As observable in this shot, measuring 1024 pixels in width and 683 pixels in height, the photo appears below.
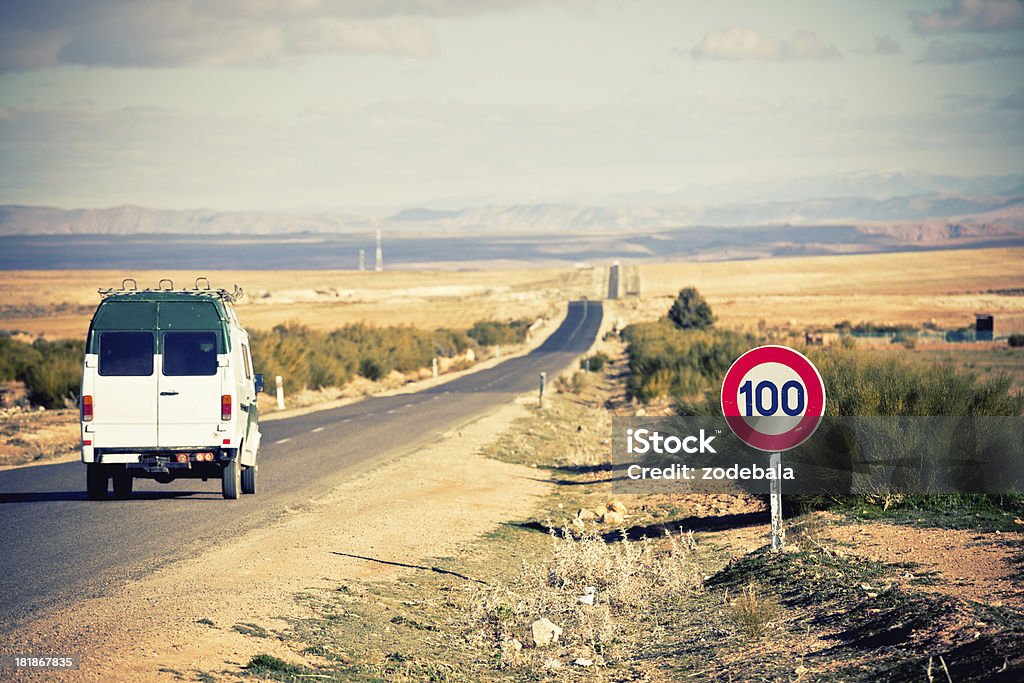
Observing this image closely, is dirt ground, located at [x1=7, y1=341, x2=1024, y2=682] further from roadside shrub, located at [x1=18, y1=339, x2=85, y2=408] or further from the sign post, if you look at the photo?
roadside shrub, located at [x1=18, y1=339, x2=85, y2=408]

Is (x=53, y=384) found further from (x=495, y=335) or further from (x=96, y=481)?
(x=495, y=335)

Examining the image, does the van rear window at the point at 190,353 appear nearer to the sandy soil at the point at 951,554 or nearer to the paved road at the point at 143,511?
the paved road at the point at 143,511

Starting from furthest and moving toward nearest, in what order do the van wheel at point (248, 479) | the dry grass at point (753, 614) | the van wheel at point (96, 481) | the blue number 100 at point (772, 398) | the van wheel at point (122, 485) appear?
the van wheel at point (122, 485) → the van wheel at point (248, 479) → the van wheel at point (96, 481) → the blue number 100 at point (772, 398) → the dry grass at point (753, 614)

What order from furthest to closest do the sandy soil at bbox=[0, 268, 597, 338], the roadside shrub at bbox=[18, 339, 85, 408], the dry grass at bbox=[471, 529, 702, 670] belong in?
the sandy soil at bbox=[0, 268, 597, 338]
the roadside shrub at bbox=[18, 339, 85, 408]
the dry grass at bbox=[471, 529, 702, 670]

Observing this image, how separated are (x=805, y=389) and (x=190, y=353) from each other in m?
6.62

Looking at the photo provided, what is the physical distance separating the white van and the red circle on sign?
18.2 feet

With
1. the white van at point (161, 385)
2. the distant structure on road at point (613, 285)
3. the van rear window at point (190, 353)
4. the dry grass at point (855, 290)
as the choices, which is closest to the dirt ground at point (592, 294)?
the dry grass at point (855, 290)

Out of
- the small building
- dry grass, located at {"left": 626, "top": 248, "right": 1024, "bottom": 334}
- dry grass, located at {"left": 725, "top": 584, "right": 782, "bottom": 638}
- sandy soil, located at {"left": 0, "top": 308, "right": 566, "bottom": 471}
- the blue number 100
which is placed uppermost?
dry grass, located at {"left": 626, "top": 248, "right": 1024, "bottom": 334}

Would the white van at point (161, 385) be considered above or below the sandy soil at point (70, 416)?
above

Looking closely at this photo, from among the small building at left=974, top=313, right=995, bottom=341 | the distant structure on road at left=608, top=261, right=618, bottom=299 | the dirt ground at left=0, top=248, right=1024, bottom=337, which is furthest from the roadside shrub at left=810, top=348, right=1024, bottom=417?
the distant structure on road at left=608, top=261, right=618, bottom=299

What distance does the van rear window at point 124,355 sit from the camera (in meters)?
12.5

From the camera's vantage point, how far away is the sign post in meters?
10.1

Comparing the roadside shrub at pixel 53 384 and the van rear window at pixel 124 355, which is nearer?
the van rear window at pixel 124 355

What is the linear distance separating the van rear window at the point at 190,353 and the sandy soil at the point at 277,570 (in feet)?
6.46
